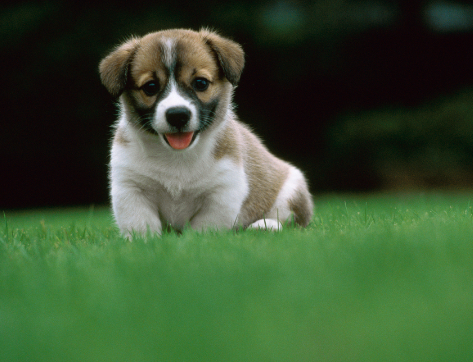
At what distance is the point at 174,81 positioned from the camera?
3.35 m

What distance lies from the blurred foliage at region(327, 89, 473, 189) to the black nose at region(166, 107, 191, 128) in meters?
8.21

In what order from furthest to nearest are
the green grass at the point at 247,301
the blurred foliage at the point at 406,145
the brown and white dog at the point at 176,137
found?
the blurred foliage at the point at 406,145
the brown and white dog at the point at 176,137
the green grass at the point at 247,301

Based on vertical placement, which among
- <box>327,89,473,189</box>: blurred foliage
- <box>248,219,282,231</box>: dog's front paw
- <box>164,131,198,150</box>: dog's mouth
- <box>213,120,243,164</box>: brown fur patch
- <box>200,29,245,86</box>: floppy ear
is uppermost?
<box>200,29,245,86</box>: floppy ear

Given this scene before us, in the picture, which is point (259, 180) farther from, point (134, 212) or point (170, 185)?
point (134, 212)

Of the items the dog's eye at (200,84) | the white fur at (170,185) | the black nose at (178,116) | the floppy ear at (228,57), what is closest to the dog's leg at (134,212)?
the white fur at (170,185)

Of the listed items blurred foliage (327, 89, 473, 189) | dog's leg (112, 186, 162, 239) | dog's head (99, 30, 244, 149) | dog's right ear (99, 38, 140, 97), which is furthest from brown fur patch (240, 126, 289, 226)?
blurred foliage (327, 89, 473, 189)

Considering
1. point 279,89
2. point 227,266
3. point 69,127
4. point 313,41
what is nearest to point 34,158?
point 69,127

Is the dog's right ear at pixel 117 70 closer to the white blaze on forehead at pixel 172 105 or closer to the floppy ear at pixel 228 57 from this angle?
the white blaze on forehead at pixel 172 105

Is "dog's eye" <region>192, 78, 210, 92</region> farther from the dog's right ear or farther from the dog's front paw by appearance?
the dog's front paw

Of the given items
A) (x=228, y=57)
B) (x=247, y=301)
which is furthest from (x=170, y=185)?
(x=247, y=301)

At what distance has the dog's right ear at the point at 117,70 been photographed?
11.4 ft

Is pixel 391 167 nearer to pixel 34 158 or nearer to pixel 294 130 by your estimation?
pixel 294 130

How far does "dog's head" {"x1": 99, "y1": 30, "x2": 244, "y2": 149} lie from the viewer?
3.31m

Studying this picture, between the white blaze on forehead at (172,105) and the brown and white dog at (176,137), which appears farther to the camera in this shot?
the brown and white dog at (176,137)
